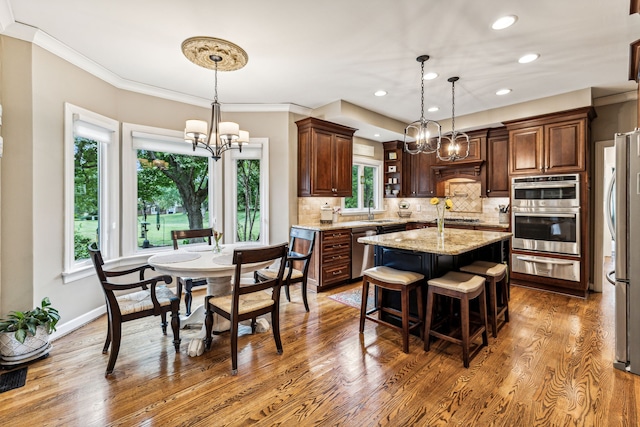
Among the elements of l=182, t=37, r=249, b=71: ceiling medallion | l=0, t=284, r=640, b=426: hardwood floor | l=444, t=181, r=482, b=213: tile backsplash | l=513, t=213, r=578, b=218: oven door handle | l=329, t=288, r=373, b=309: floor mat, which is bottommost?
l=0, t=284, r=640, b=426: hardwood floor

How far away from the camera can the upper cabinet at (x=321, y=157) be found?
4547 millimetres

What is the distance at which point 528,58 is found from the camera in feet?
10.0

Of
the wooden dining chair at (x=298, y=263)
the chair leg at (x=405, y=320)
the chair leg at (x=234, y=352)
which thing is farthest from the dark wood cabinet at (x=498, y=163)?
the chair leg at (x=234, y=352)

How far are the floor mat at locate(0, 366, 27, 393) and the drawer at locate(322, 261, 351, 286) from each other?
121 inches

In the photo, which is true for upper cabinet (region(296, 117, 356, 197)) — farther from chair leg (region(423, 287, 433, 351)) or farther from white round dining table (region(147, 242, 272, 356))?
chair leg (region(423, 287, 433, 351))

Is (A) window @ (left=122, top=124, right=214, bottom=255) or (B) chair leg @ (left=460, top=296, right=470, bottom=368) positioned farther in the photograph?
(A) window @ (left=122, top=124, right=214, bottom=255)

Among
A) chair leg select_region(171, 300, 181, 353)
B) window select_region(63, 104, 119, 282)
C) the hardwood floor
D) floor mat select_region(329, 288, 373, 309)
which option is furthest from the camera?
floor mat select_region(329, 288, 373, 309)

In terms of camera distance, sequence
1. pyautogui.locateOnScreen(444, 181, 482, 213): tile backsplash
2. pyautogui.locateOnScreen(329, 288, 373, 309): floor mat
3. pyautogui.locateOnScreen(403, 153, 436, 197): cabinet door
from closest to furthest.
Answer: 1. pyautogui.locateOnScreen(329, 288, 373, 309): floor mat
2. pyautogui.locateOnScreen(444, 181, 482, 213): tile backsplash
3. pyautogui.locateOnScreen(403, 153, 436, 197): cabinet door

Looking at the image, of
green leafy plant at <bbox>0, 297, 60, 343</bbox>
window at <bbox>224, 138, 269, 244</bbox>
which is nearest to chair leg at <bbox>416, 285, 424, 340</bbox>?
window at <bbox>224, 138, 269, 244</bbox>

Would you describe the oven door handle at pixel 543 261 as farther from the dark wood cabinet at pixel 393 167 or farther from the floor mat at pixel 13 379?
the floor mat at pixel 13 379

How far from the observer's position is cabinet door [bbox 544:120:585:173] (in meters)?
3.95

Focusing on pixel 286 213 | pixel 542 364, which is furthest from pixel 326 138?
pixel 542 364

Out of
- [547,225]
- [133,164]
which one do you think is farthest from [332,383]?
[547,225]

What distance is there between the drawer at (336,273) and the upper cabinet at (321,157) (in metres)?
1.12
